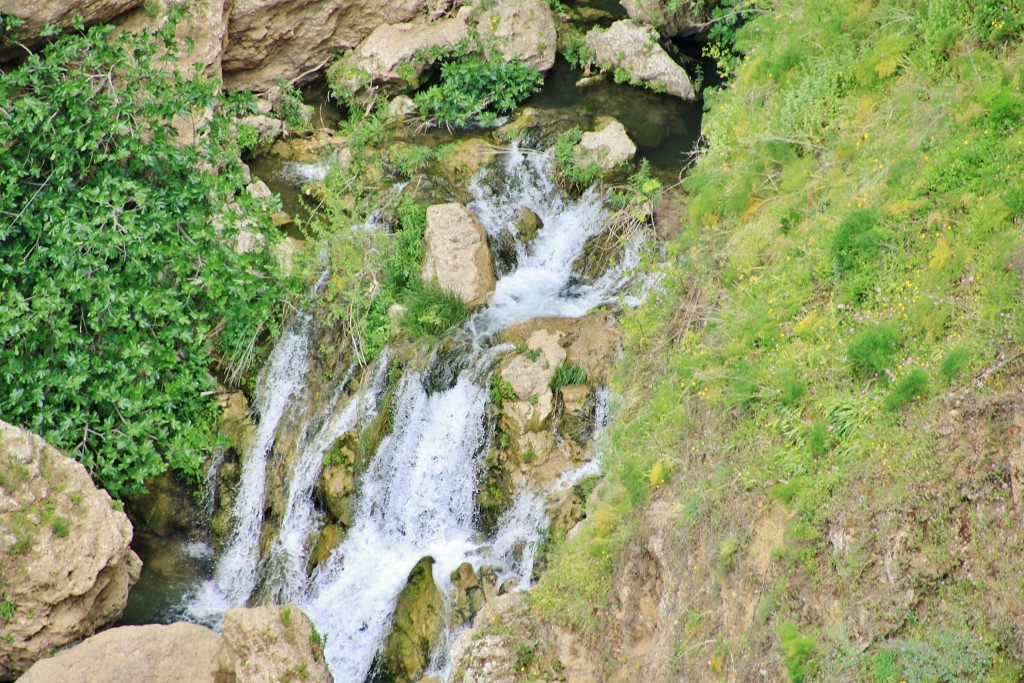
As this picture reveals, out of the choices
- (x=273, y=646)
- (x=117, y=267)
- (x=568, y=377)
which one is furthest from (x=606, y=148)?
(x=273, y=646)

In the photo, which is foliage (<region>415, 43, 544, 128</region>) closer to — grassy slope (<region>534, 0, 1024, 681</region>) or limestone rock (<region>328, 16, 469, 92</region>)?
limestone rock (<region>328, 16, 469, 92</region>)

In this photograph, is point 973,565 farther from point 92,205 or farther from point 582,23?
point 582,23

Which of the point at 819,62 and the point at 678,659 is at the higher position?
the point at 819,62

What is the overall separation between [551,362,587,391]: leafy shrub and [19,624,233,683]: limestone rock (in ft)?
12.7


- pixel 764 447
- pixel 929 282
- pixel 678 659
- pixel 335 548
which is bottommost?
pixel 335 548

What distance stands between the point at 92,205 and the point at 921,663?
29.8 ft

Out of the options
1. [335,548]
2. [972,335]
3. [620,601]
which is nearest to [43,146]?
[335,548]

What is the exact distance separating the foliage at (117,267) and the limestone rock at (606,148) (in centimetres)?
415

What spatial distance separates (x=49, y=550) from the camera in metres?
7.91

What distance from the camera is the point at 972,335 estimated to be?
490cm

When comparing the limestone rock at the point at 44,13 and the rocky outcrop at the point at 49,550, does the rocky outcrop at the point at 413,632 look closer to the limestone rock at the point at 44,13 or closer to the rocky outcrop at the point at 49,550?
the rocky outcrop at the point at 49,550

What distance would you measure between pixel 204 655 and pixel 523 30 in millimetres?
10646

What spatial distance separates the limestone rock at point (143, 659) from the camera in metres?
7.04

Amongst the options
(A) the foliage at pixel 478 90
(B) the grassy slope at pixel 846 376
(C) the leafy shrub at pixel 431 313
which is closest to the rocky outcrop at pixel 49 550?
(C) the leafy shrub at pixel 431 313
